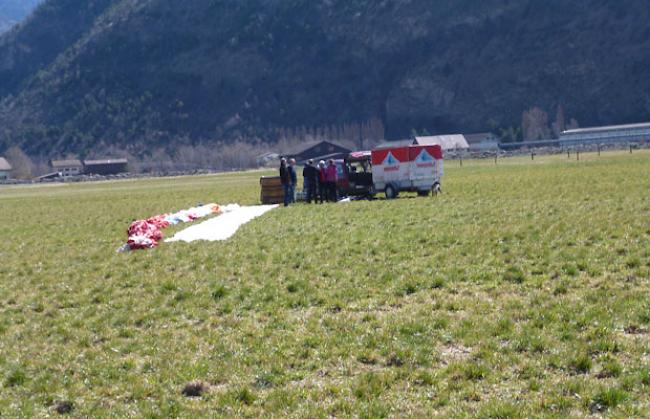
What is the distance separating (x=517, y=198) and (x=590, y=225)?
9294mm

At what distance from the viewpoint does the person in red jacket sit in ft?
103

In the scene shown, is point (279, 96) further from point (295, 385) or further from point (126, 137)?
point (295, 385)

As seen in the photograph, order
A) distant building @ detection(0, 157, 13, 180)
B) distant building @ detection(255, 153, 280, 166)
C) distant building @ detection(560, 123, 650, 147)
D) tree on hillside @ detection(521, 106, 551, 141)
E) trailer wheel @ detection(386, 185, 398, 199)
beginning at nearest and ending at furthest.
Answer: trailer wheel @ detection(386, 185, 398, 199) < distant building @ detection(560, 123, 650, 147) < tree on hillside @ detection(521, 106, 551, 141) < distant building @ detection(255, 153, 280, 166) < distant building @ detection(0, 157, 13, 180)

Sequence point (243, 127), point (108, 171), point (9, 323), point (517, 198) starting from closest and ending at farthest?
point (9, 323), point (517, 198), point (108, 171), point (243, 127)

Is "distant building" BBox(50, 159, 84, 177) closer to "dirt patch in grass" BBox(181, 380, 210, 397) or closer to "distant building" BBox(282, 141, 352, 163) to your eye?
"distant building" BBox(282, 141, 352, 163)

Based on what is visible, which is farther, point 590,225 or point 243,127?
point 243,127

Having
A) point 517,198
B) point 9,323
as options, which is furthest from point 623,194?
point 9,323

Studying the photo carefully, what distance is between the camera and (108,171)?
14662 cm

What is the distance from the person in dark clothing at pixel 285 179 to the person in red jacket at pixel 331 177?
179 centimetres

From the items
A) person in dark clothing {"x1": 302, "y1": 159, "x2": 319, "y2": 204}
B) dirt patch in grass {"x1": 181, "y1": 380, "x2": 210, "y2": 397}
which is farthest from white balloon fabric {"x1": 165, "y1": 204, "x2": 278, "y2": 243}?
dirt patch in grass {"x1": 181, "y1": 380, "x2": 210, "y2": 397}

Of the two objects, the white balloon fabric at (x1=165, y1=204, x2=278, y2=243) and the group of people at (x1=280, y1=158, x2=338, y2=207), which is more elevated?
the group of people at (x1=280, y1=158, x2=338, y2=207)

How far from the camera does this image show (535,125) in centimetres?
13575

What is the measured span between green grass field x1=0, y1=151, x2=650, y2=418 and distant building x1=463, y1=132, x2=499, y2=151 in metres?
116

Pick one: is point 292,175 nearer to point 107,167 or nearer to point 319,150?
point 319,150
